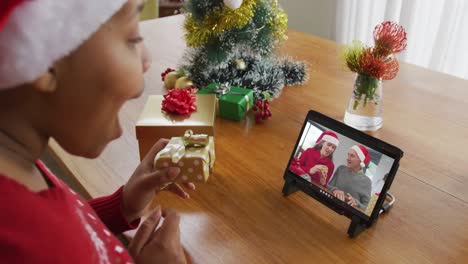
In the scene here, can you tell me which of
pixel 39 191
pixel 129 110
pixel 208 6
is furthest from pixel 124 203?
pixel 208 6

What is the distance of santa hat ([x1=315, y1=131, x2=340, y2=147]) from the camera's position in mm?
762

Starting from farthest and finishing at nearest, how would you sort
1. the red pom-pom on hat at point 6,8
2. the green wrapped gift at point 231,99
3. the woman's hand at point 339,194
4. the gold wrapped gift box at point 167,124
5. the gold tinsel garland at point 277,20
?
the gold tinsel garland at point 277,20 < the green wrapped gift at point 231,99 < the gold wrapped gift box at point 167,124 < the woman's hand at point 339,194 < the red pom-pom on hat at point 6,8

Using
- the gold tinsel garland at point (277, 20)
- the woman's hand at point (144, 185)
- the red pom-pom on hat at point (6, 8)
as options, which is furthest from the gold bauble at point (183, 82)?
the red pom-pom on hat at point (6, 8)

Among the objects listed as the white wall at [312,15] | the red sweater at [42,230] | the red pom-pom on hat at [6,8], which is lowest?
the white wall at [312,15]

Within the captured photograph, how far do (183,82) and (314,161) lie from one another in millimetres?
493

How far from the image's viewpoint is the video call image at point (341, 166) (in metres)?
0.71

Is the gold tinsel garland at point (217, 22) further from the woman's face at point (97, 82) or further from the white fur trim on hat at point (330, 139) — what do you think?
the woman's face at point (97, 82)

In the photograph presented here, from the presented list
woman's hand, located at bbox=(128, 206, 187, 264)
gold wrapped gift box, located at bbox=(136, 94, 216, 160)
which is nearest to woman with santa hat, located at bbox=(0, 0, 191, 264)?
woman's hand, located at bbox=(128, 206, 187, 264)

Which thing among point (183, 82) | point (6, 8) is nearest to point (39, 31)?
point (6, 8)

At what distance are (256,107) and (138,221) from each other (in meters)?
0.42

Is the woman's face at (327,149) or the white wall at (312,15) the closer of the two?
the woman's face at (327,149)

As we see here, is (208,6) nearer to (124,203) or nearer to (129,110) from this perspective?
(129,110)

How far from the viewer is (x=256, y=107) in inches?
41.8

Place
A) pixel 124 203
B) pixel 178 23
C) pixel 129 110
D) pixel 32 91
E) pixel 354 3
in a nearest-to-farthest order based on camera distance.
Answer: pixel 32 91, pixel 124 203, pixel 129 110, pixel 178 23, pixel 354 3
